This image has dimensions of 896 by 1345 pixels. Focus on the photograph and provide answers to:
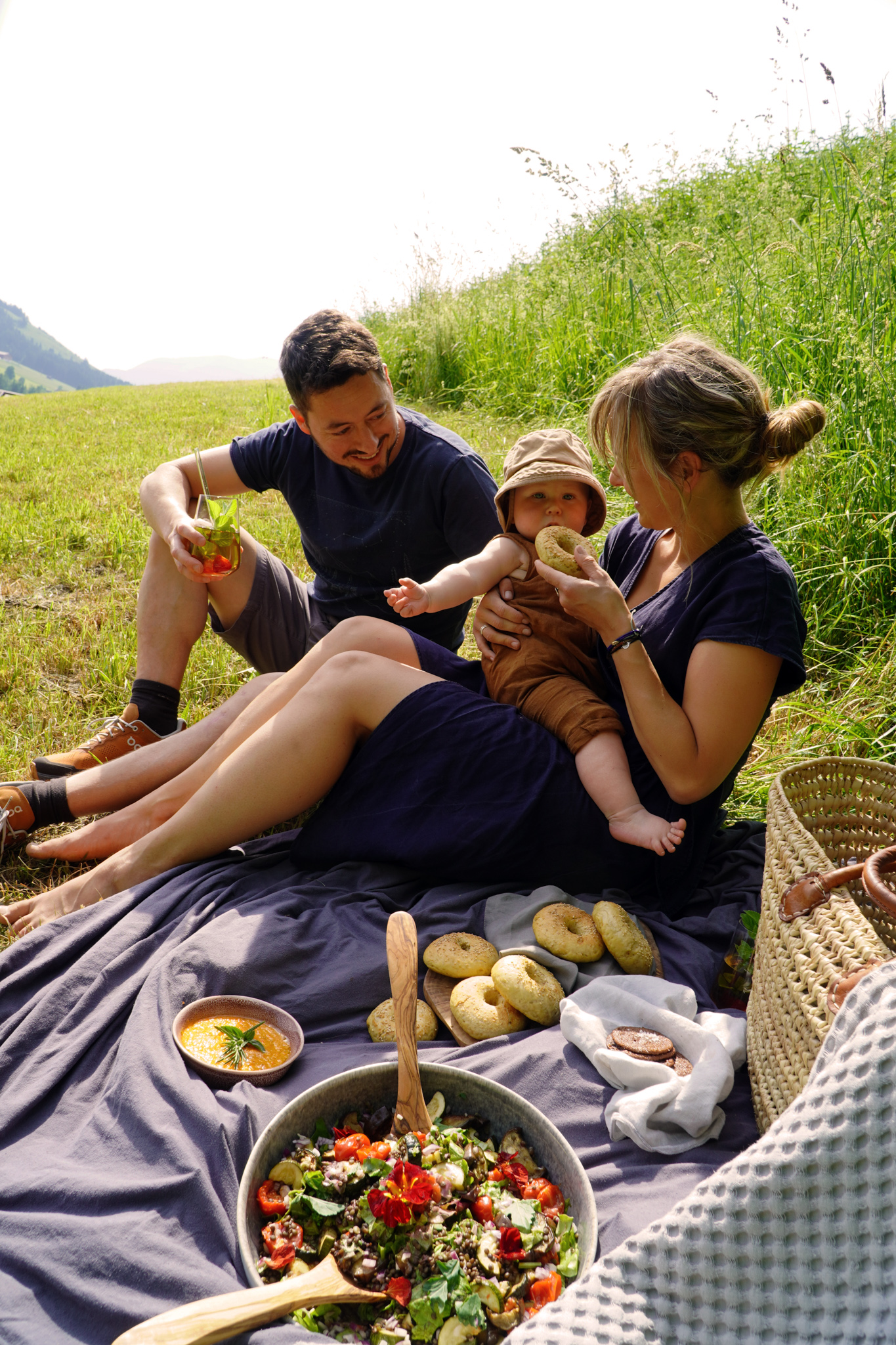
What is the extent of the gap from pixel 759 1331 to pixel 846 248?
3.93m

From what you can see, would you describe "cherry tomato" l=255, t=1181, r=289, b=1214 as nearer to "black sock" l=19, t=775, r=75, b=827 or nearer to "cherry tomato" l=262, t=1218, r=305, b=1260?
"cherry tomato" l=262, t=1218, r=305, b=1260

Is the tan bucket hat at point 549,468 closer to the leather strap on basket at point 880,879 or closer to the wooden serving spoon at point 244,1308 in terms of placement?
the leather strap on basket at point 880,879

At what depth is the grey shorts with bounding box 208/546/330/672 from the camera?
11.2ft

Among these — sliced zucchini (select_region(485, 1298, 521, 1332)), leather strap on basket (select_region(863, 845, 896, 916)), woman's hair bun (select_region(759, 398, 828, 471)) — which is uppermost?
woman's hair bun (select_region(759, 398, 828, 471))

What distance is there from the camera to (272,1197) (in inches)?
55.5

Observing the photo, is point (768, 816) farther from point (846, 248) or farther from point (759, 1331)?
point (846, 248)

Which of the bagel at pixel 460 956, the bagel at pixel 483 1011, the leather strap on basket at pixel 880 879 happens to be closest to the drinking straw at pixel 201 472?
the bagel at pixel 460 956

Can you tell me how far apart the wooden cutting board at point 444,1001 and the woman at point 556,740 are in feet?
1.20

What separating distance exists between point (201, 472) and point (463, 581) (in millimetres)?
1268

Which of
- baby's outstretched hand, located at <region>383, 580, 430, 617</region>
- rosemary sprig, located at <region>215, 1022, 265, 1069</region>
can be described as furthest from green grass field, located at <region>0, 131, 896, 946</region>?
baby's outstretched hand, located at <region>383, 580, 430, 617</region>

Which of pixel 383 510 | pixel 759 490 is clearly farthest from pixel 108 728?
pixel 759 490

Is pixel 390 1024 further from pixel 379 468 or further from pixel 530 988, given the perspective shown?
pixel 379 468

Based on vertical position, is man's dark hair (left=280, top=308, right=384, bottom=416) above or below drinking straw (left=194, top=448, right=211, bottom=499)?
above

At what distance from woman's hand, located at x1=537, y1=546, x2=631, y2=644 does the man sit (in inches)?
35.0
